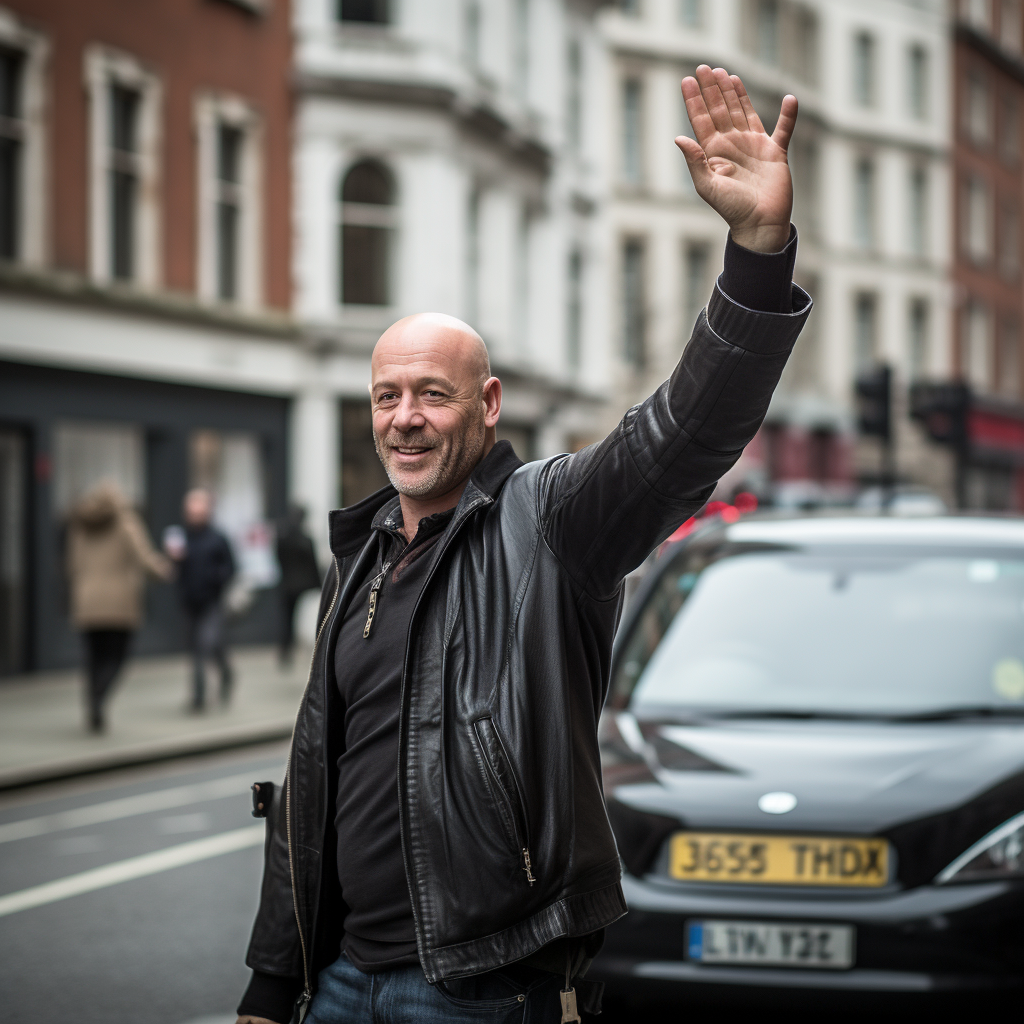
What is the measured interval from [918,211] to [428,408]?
1899 inches

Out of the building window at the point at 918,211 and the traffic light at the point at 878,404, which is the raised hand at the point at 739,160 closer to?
the traffic light at the point at 878,404

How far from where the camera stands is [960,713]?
190 inches

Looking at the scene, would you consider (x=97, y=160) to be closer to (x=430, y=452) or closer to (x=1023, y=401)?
(x=430, y=452)

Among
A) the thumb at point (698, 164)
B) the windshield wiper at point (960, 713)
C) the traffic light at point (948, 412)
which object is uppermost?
the traffic light at point (948, 412)

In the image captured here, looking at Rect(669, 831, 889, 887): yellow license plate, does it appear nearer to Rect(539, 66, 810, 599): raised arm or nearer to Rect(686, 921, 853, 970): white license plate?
Rect(686, 921, 853, 970): white license plate

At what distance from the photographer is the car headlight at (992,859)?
13.6ft

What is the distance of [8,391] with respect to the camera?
17.4m

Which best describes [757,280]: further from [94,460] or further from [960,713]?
[94,460]

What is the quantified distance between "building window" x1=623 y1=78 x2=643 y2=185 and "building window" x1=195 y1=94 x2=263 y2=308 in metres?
18.3

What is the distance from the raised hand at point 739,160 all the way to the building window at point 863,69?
4626cm

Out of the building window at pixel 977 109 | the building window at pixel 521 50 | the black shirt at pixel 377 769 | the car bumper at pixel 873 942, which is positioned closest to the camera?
the black shirt at pixel 377 769

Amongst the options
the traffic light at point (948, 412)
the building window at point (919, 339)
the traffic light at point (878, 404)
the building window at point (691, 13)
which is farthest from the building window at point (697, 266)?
the traffic light at point (878, 404)

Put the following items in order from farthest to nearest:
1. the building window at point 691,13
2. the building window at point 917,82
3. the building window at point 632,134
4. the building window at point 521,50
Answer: the building window at point 917,82
the building window at point 691,13
the building window at point 632,134
the building window at point 521,50

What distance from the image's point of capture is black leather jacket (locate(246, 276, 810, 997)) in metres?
2.38
